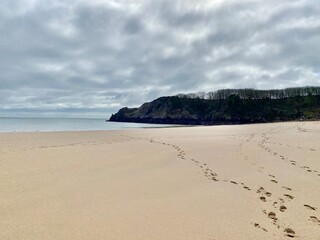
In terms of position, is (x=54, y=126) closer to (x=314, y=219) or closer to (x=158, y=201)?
(x=158, y=201)

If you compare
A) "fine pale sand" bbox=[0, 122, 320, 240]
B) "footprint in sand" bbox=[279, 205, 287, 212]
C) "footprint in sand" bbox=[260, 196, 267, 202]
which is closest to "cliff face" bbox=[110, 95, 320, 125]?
"fine pale sand" bbox=[0, 122, 320, 240]

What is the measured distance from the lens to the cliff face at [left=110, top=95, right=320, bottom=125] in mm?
128500

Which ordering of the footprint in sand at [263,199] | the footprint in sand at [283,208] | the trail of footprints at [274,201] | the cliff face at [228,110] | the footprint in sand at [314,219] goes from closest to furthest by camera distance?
the trail of footprints at [274,201] < the footprint in sand at [314,219] < the footprint in sand at [283,208] < the footprint in sand at [263,199] < the cliff face at [228,110]

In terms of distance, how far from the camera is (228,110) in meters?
140

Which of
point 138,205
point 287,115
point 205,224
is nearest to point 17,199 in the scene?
point 138,205

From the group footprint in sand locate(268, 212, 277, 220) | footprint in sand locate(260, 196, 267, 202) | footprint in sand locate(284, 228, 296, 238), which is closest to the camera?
footprint in sand locate(284, 228, 296, 238)

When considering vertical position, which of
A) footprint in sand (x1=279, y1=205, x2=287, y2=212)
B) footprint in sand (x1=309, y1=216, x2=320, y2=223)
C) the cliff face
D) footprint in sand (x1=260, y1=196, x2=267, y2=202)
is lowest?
footprint in sand (x1=309, y1=216, x2=320, y2=223)

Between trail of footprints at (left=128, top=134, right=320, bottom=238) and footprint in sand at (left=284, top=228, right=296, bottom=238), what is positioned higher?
trail of footprints at (left=128, top=134, right=320, bottom=238)

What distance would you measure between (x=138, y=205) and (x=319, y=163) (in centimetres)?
743

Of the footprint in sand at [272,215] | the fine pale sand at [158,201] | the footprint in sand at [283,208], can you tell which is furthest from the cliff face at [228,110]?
the footprint in sand at [272,215]

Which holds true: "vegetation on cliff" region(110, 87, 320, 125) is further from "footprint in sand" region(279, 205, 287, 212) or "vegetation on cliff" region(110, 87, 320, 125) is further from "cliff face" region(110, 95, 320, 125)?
"footprint in sand" region(279, 205, 287, 212)

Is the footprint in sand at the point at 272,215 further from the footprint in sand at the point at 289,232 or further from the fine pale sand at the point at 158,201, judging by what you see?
the footprint in sand at the point at 289,232

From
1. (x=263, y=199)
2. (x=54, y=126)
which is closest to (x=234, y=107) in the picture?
(x=54, y=126)

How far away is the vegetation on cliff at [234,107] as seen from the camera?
5133 inches
